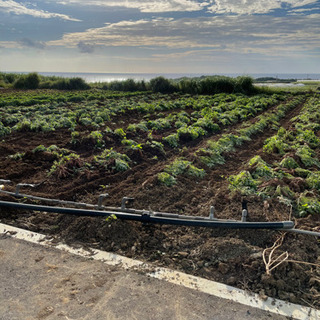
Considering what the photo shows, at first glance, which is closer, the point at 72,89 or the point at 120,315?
the point at 120,315

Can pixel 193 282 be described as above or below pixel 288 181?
below

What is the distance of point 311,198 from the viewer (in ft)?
16.2

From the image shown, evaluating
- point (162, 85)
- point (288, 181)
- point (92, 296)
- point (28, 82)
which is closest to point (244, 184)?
point (288, 181)

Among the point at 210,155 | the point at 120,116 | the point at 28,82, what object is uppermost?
the point at 28,82

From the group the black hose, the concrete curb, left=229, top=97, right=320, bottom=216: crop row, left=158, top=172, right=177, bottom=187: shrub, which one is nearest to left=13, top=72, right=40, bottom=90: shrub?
left=229, top=97, right=320, bottom=216: crop row

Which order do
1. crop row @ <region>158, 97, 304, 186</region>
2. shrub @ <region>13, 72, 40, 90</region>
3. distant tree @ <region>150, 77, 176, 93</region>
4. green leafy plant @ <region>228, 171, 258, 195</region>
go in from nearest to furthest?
green leafy plant @ <region>228, 171, 258, 195</region> → crop row @ <region>158, 97, 304, 186</region> → distant tree @ <region>150, 77, 176, 93</region> → shrub @ <region>13, 72, 40, 90</region>

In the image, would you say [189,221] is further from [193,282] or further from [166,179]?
[166,179]

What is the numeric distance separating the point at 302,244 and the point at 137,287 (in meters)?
2.25

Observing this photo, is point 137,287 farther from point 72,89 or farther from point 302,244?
point 72,89

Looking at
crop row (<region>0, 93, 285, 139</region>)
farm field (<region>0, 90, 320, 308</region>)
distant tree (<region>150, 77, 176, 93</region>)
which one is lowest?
farm field (<region>0, 90, 320, 308</region>)

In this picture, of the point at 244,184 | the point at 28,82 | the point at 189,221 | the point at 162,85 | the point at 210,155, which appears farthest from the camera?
the point at 28,82

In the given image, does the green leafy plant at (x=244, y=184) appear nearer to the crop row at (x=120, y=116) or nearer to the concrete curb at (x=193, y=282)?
the concrete curb at (x=193, y=282)

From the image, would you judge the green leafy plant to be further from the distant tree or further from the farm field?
the distant tree

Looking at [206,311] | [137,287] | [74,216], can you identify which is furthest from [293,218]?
[74,216]
